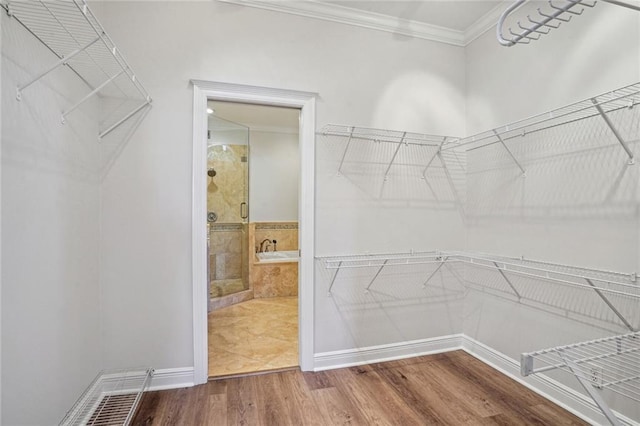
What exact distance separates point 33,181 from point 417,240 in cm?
240

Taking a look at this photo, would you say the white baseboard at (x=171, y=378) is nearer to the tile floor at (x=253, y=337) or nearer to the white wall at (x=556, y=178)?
the tile floor at (x=253, y=337)

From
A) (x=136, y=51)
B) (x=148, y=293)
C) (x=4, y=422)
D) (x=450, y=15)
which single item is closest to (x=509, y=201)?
(x=450, y=15)

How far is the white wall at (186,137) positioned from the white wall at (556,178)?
0.72m

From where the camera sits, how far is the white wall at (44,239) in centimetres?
121

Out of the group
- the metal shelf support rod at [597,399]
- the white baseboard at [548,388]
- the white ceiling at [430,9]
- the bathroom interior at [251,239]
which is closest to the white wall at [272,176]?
the bathroom interior at [251,239]

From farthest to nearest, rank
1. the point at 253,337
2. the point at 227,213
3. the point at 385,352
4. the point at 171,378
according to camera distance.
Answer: the point at 227,213 < the point at 253,337 < the point at 385,352 < the point at 171,378

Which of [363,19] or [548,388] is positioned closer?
[548,388]

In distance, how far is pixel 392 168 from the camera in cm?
253

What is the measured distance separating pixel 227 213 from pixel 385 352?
2.57 metres

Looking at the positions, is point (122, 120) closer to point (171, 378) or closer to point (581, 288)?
point (171, 378)

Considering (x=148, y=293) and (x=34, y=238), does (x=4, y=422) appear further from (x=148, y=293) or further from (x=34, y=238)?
(x=148, y=293)

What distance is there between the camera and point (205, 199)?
2150 mm

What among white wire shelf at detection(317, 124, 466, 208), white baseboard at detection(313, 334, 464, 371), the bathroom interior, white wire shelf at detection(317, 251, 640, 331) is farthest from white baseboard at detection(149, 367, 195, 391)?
white wire shelf at detection(317, 124, 466, 208)

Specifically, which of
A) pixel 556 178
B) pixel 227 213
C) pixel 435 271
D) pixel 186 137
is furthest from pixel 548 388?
pixel 227 213
